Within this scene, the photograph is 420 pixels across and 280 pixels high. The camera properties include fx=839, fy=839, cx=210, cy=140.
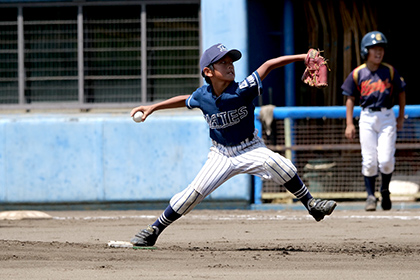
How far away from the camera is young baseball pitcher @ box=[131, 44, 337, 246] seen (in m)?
6.79

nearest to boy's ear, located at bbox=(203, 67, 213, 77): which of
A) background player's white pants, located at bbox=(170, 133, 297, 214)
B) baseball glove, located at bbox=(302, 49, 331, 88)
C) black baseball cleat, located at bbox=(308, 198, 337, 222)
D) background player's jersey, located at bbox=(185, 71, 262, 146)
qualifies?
background player's jersey, located at bbox=(185, 71, 262, 146)

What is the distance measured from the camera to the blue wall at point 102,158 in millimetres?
11320

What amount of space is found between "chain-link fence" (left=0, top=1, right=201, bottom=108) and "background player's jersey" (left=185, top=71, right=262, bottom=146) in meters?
4.80

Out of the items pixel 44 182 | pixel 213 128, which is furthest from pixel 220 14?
pixel 213 128

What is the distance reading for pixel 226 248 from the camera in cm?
712

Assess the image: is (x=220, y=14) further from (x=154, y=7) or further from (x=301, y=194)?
(x=301, y=194)

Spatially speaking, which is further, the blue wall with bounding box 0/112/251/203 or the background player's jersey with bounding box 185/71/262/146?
the blue wall with bounding box 0/112/251/203

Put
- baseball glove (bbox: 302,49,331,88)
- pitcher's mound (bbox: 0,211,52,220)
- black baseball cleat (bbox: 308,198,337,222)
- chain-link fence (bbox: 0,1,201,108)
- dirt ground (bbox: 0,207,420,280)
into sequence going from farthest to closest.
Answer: chain-link fence (bbox: 0,1,201,108), pitcher's mound (bbox: 0,211,52,220), black baseball cleat (bbox: 308,198,337,222), baseball glove (bbox: 302,49,331,88), dirt ground (bbox: 0,207,420,280)

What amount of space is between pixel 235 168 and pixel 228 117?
0.43 m

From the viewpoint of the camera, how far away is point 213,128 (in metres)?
6.99

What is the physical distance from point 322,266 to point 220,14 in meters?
6.04

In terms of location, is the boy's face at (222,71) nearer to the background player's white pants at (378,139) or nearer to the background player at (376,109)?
the background player at (376,109)

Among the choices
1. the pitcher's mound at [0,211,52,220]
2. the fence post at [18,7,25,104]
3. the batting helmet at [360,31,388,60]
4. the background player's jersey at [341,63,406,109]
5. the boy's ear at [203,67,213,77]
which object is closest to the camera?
the boy's ear at [203,67,213,77]

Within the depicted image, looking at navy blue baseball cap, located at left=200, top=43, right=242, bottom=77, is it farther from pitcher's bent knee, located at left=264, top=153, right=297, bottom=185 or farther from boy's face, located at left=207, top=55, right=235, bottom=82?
pitcher's bent knee, located at left=264, top=153, right=297, bottom=185
